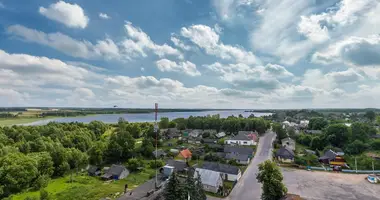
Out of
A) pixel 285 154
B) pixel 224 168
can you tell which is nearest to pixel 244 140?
pixel 285 154


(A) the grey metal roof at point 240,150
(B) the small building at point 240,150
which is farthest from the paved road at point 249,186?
(A) the grey metal roof at point 240,150

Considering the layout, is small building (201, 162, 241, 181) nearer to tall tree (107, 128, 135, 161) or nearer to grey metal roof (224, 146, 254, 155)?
grey metal roof (224, 146, 254, 155)

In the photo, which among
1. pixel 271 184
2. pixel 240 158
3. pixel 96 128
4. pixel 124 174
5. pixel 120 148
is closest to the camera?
pixel 271 184

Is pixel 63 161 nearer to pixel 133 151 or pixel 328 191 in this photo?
pixel 133 151

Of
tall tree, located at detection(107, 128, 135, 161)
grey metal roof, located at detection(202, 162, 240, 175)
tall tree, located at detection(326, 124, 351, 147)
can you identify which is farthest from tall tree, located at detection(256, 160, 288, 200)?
tall tree, located at detection(326, 124, 351, 147)

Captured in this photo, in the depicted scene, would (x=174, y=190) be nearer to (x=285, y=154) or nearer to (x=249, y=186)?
(x=249, y=186)

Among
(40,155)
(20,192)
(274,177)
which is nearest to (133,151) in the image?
(40,155)

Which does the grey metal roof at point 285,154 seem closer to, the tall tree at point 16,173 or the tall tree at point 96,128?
the tall tree at point 16,173
